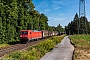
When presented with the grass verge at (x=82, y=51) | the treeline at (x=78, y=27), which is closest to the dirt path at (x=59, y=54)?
the grass verge at (x=82, y=51)

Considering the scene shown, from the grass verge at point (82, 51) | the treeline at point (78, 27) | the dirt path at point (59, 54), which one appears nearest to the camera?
the dirt path at point (59, 54)

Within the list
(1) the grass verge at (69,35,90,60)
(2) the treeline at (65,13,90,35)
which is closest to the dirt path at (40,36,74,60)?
(1) the grass verge at (69,35,90,60)

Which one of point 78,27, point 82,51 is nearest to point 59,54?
point 82,51

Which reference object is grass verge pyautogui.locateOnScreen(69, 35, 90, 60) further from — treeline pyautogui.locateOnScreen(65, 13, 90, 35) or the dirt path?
treeline pyautogui.locateOnScreen(65, 13, 90, 35)

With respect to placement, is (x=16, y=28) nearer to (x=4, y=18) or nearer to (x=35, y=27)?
(x=4, y=18)

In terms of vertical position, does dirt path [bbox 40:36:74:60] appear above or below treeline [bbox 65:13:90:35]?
below

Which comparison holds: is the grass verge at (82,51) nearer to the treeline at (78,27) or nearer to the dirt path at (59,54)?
the dirt path at (59,54)

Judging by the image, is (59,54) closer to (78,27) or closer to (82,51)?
(82,51)

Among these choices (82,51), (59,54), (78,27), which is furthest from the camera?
(78,27)

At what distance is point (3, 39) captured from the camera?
46250 millimetres

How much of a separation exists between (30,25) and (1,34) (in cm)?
2572

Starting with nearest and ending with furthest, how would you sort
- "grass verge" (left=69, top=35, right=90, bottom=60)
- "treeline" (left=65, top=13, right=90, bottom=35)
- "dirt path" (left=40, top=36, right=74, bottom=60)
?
"dirt path" (left=40, top=36, right=74, bottom=60) < "grass verge" (left=69, top=35, right=90, bottom=60) < "treeline" (left=65, top=13, right=90, bottom=35)

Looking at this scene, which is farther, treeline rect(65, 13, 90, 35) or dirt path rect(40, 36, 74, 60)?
treeline rect(65, 13, 90, 35)

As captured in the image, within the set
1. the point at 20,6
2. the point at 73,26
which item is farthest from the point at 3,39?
the point at 73,26
